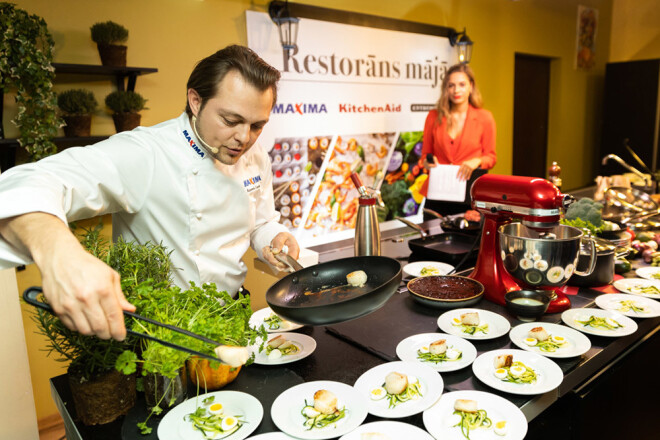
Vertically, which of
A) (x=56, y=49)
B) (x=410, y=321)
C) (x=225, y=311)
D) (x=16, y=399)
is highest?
(x=56, y=49)

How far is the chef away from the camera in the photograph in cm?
88

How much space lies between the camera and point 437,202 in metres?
3.70

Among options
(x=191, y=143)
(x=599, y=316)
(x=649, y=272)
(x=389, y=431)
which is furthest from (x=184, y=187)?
(x=649, y=272)

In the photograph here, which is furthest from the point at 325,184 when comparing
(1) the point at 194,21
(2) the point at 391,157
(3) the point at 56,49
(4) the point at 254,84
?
(4) the point at 254,84

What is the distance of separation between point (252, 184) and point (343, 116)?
8.59 feet

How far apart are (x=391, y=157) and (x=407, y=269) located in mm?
2894

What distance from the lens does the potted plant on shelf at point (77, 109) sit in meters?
2.55

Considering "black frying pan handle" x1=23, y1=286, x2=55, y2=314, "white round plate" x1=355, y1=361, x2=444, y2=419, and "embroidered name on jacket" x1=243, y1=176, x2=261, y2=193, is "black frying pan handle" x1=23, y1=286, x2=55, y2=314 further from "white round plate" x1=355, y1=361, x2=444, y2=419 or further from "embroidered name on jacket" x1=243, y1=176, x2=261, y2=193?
"embroidered name on jacket" x1=243, y1=176, x2=261, y2=193

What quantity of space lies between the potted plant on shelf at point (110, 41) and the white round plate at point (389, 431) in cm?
255

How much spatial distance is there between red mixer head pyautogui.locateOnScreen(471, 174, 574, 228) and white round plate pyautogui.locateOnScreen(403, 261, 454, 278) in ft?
1.21

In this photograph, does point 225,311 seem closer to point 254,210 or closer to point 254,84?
point 254,84

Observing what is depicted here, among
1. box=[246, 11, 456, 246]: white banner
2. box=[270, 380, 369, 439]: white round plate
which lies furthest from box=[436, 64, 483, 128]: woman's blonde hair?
box=[270, 380, 369, 439]: white round plate

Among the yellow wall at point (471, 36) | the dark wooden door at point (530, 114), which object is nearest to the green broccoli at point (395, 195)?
the yellow wall at point (471, 36)

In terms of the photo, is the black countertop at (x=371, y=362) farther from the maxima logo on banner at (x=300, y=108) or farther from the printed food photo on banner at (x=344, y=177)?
the printed food photo on banner at (x=344, y=177)
